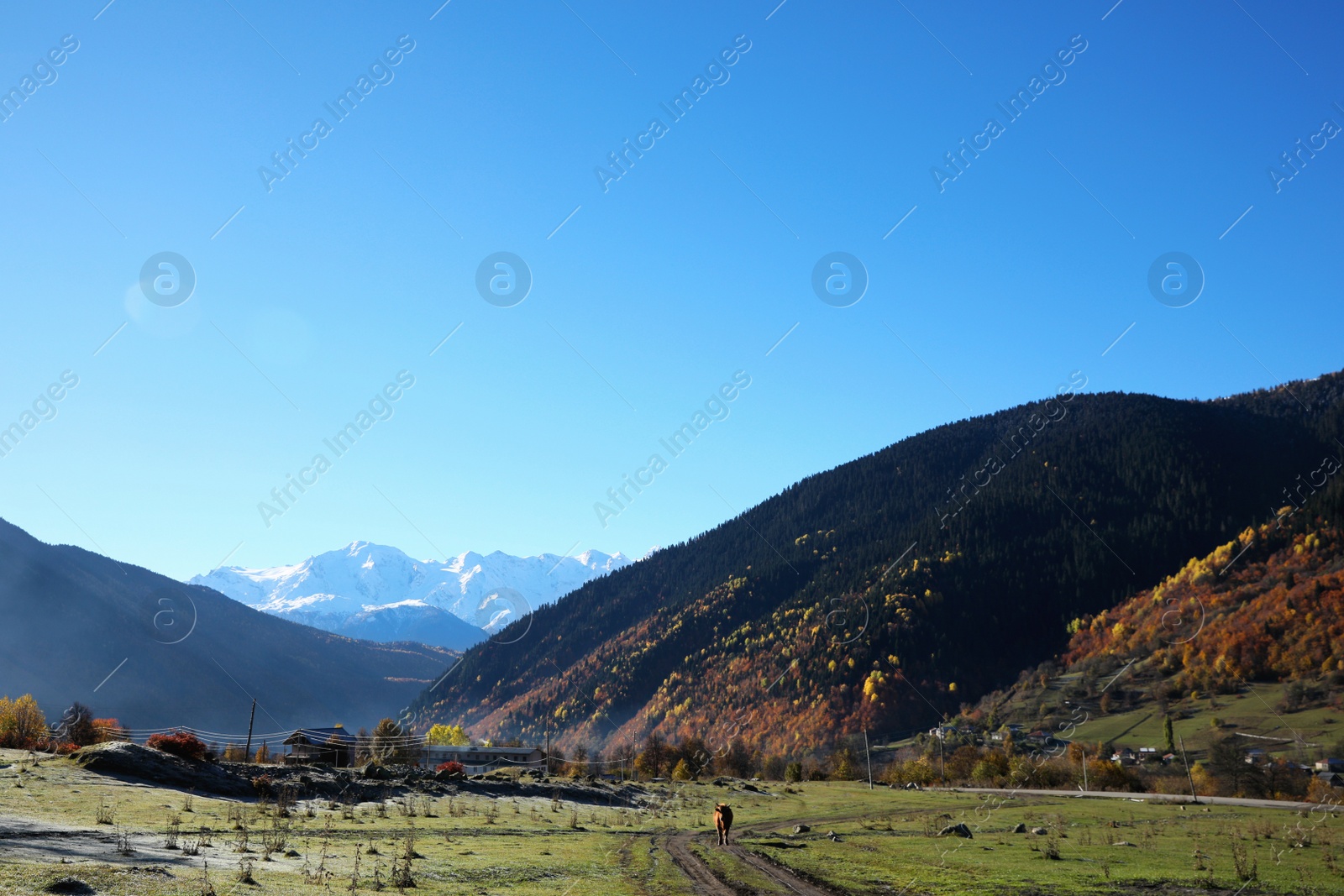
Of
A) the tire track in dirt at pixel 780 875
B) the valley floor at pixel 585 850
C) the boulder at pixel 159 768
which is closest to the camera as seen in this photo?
the valley floor at pixel 585 850

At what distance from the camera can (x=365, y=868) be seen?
872 inches

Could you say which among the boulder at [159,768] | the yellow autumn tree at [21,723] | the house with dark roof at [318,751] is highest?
the boulder at [159,768]

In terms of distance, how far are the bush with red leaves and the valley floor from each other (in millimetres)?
7464

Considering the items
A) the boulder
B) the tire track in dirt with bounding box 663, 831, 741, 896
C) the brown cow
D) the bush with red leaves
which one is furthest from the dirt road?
the bush with red leaves

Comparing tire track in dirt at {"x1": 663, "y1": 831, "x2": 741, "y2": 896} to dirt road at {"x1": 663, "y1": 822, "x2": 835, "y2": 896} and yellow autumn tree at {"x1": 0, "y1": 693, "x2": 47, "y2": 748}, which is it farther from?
yellow autumn tree at {"x1": 0, "y1": 693, "x2": 47, "y2": 748}

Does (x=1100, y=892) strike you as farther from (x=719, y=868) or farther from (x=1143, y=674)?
(x=1143, y=674)

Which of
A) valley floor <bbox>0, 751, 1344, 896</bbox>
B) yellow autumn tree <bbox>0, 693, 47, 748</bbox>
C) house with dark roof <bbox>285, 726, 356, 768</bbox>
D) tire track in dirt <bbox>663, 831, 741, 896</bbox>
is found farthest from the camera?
house with dark roof <bbox>285, 726, 356, 768</bbox>

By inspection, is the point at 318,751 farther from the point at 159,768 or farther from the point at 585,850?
the point at 585,850

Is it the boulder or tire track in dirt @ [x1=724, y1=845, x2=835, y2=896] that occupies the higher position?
the boulder

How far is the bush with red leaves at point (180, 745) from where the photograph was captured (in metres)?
48.7

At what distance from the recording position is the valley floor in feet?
64.3

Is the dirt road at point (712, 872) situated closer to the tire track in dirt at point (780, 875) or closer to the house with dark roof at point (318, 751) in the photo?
the tire track in dirt at point (780, 875)

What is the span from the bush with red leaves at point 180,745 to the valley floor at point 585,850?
7.46 meters

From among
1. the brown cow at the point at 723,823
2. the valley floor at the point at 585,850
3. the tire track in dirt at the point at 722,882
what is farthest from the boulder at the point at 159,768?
the brown cow at the point at 723,823
